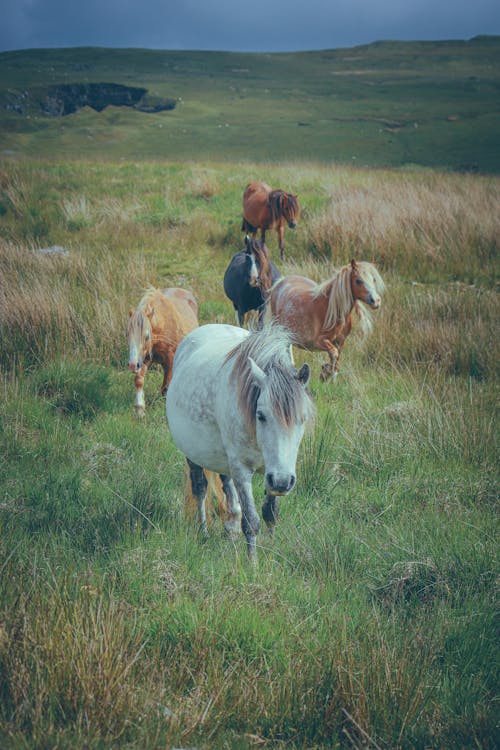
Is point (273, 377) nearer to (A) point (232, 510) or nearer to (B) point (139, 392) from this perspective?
(A) point (232, 510)

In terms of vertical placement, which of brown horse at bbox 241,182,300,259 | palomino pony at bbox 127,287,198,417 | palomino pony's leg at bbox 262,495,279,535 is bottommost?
palomino pony's leg at bbox 262,495,279,535

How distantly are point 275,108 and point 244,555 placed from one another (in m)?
58.3

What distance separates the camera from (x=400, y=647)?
265 cm

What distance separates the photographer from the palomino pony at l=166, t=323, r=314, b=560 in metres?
2.88

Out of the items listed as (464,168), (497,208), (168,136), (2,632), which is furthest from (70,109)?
(2,632)

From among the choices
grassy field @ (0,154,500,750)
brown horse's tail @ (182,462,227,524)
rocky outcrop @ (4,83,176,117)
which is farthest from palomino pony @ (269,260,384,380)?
rocky outcrop @ (4,83,176,117)

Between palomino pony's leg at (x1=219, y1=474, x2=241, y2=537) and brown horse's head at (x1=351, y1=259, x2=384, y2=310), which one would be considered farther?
brown horse's head at (x1=351, y1=259, x2=384, y2=310)

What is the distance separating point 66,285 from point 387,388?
467cm

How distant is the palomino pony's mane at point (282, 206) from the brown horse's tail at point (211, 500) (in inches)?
321

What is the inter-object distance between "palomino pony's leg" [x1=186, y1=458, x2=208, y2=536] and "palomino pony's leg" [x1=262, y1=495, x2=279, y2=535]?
26.0 inches

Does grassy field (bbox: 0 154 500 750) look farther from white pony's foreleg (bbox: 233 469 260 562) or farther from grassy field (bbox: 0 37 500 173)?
grassy field (bbox: 0 37 500 173)

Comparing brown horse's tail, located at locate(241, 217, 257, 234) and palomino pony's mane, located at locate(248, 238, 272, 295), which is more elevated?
brown horse's tail, located at locate(241, 217, 257, 234)

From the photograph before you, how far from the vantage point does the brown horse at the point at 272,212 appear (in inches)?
456

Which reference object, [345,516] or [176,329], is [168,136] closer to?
[176,329]
